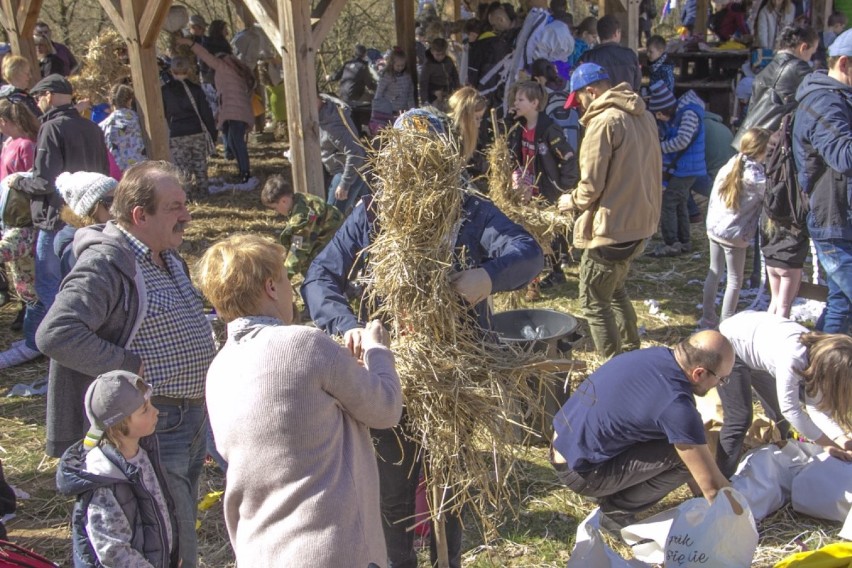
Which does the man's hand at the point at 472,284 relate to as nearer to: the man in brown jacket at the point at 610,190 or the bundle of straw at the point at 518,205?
the man in brown jacket at the point at 610,190

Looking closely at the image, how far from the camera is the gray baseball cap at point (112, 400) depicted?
253cm

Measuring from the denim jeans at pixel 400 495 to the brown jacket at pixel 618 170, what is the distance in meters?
2.53

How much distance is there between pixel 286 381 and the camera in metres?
1.98

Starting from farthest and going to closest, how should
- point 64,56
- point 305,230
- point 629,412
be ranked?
1. point 64,56
2. point 305,230
3. point 629,412

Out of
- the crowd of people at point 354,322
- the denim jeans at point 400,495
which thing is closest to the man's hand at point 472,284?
the crowd of people at point 354,322

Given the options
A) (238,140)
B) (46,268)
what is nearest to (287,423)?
(46,268)

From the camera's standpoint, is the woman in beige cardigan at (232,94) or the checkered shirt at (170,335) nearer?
the checkered shirt at (170,335)

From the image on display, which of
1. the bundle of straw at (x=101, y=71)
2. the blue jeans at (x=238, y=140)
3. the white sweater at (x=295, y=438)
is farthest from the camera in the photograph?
the blue jeans at (x=238, y=140)

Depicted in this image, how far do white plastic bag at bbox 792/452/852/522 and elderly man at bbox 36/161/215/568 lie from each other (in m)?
2.77

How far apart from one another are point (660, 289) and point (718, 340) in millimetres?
3811

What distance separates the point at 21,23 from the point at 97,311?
294 inches

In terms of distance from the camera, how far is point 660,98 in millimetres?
7855

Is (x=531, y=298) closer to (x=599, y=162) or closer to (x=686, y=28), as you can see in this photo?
(x=599, y=162)

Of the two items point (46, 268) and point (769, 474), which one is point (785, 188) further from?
point (46, 268)
